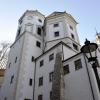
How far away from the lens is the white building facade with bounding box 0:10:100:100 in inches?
578

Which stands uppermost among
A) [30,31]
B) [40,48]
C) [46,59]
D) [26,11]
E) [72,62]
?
[26,11]

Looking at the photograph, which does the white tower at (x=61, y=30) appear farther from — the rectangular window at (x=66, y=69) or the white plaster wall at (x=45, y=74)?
the rectangular window at (x=66, y=69)

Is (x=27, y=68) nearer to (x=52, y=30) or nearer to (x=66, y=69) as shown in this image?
(x=66, y=69)

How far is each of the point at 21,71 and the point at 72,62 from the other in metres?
8.21

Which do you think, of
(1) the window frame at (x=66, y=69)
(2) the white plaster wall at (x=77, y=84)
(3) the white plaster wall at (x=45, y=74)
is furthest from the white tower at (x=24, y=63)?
(2) the white plaster wall at (x=77, y=84)

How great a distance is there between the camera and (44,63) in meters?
21.2

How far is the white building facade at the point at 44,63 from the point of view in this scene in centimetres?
1468

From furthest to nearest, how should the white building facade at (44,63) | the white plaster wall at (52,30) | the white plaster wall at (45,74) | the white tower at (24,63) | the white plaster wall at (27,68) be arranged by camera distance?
the white plaster wall at (52,30), the white tower at (24,63), the white plaster wall at (27,68), the white plaster wall at (45,74), the white building facade at (44,63)

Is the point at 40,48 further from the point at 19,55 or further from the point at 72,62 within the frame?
the point at 72,62

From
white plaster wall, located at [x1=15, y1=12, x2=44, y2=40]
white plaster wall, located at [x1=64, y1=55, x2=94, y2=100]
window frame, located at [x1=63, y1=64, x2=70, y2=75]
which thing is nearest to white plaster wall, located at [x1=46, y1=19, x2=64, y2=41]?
white plaster wall, located at [x1=15, y1=12, x2=44, y2=40]

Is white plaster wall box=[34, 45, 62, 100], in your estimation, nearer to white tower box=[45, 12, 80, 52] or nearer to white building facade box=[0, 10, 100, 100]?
white building facade box=[0, 10, 100, 100]

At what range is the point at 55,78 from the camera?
52.0ft

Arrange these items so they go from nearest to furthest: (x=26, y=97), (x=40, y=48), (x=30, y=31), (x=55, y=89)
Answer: (x=55, y=89)
(x=26, y=97)
(x=40, y=48)
(x=30, y=31)

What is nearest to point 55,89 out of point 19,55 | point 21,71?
point 21,71
